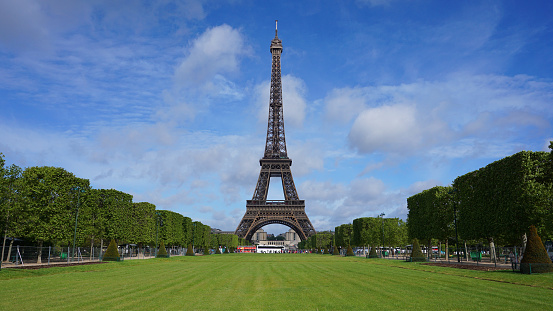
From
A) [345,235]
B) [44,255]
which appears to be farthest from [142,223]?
[345,235]

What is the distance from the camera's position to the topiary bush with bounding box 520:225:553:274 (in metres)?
24.4

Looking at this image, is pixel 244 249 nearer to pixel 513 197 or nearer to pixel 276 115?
pixel 276 115

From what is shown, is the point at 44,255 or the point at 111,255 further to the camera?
the point at 111,255

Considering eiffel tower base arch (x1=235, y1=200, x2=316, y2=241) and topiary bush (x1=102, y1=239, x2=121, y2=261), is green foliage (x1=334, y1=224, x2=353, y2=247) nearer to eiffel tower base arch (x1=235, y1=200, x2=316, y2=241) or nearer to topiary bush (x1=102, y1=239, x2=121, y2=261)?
eiffel tower base arch (x1=235, y1=200, x2=316, y2=241)

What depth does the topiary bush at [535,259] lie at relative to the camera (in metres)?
24.4

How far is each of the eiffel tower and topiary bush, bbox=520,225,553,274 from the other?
236 feet

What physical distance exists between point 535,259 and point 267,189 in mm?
79736

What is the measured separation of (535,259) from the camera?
81.1 feet

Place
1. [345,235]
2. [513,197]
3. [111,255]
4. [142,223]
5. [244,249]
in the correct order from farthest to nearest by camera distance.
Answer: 1. [244,249]
2. [345,235]
3. [142,223]
4. [111,255]
5. [513,197]

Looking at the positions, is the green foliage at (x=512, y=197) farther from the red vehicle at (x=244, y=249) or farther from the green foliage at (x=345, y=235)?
the red vehicle at (x=244, y=249)

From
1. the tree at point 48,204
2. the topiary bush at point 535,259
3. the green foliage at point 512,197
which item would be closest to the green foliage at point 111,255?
the tree at point 48,204

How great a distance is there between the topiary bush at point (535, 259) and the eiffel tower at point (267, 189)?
236ft

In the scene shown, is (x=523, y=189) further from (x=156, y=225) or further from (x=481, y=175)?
(x=156, y=225)

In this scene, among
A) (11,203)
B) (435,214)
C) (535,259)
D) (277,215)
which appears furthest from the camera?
(277,215)
